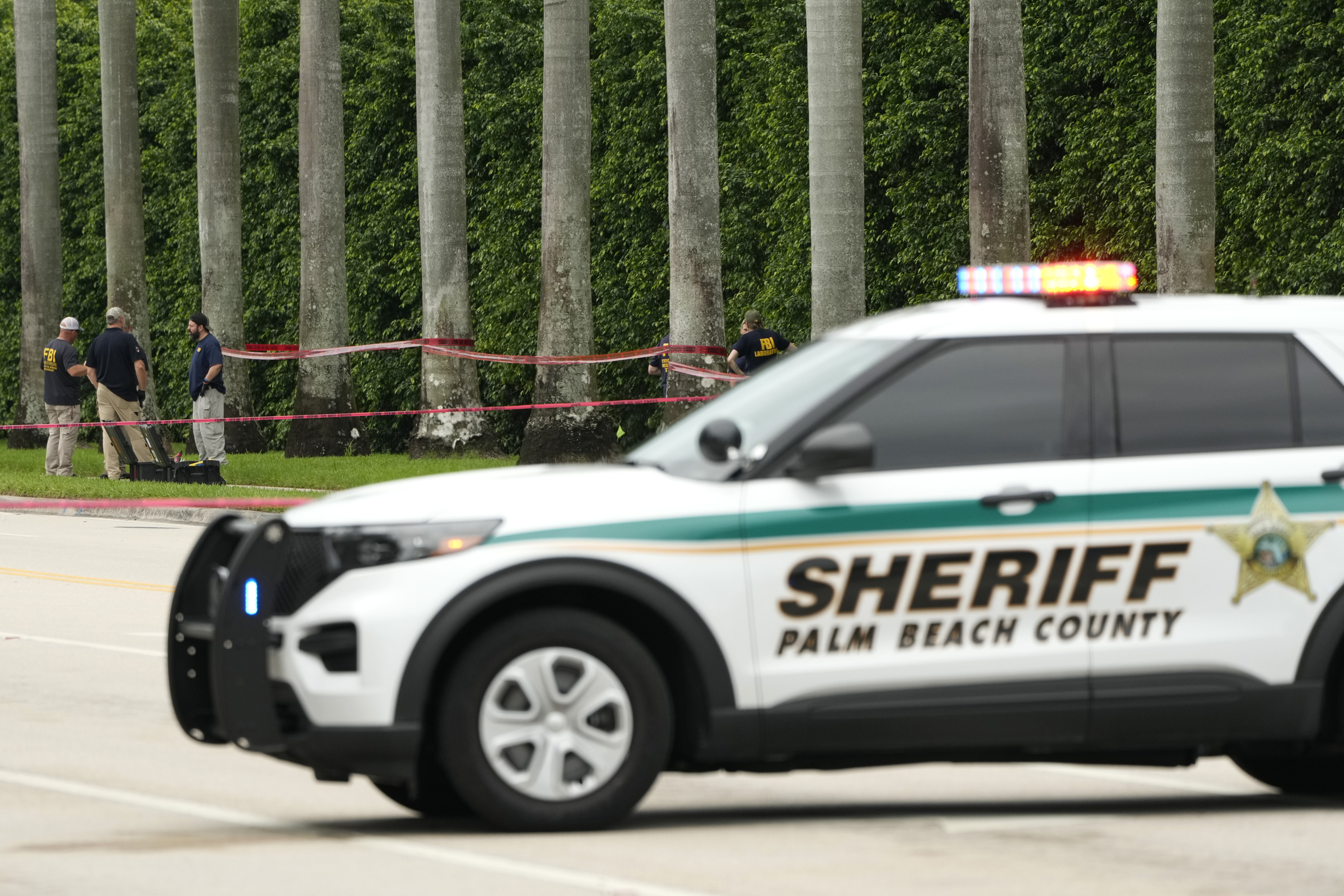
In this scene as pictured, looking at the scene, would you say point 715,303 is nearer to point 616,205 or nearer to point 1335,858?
point 616,205

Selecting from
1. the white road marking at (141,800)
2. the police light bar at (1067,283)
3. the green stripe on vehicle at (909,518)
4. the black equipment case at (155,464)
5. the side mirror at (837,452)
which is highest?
the police light bar at (1067,283)

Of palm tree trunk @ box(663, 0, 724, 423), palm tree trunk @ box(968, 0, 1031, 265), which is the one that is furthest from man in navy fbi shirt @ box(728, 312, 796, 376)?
palm tree trunk @ box(968, 0, 1031, 265)

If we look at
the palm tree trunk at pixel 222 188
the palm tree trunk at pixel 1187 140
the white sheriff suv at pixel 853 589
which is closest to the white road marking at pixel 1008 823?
the white sheriff suv at pixel 853 589

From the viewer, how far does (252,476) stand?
3216cm

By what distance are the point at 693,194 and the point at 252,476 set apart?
7.42 m

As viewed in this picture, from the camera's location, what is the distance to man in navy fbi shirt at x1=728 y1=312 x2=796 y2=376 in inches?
1134

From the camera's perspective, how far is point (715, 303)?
96.7 feet

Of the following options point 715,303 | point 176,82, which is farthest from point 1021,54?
point 176,82

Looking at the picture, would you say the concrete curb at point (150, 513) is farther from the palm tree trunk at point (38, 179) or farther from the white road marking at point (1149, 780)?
the palm tree trunk at point (38, 179)

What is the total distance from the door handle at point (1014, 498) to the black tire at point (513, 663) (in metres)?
1.19

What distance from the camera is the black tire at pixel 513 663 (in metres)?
A: 7.52

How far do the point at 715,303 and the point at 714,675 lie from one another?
22013 mm

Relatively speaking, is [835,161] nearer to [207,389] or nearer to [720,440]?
[207,389]

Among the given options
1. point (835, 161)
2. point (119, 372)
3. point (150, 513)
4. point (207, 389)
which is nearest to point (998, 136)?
point (835, 161)
